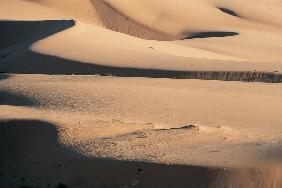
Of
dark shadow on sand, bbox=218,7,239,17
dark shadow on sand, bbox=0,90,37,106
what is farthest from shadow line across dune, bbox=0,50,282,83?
dark shadow on sand, bbox=218,7,239,17

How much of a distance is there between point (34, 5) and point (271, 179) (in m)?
24.7

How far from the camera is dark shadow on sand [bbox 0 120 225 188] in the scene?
314 inches

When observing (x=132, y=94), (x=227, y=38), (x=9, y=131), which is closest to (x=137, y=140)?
(x=9, y=131)

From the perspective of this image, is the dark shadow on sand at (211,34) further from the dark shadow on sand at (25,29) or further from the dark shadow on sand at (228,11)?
the dark shadow on sand at (25,29)

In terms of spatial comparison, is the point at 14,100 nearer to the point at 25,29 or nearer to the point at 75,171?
the point at 75,171

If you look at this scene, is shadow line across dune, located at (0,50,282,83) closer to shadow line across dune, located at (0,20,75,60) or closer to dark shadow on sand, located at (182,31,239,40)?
shadow line across dune, located at (0,20,75,60)

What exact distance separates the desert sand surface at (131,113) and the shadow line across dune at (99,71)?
28mm

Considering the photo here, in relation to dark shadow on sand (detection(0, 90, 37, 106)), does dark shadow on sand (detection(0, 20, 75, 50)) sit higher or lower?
lower

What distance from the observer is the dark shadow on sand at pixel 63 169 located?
7973 mm

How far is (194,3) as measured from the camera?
37812 millimetres

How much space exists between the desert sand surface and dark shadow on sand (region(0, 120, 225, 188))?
1cm

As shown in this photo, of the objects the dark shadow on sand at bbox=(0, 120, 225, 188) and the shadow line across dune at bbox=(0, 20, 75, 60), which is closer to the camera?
the dark shadow on sand at bbox=(0, 120, 225, 188)

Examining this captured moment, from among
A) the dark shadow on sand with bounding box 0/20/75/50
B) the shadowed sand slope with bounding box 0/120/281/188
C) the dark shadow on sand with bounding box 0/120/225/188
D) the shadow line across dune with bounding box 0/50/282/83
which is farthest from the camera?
the dark shadow on sand with bounding box 0/20/75/50

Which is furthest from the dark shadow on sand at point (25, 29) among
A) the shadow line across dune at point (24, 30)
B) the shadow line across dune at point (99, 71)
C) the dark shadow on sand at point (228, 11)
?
the dark shadow on sand at point (228, 11)
